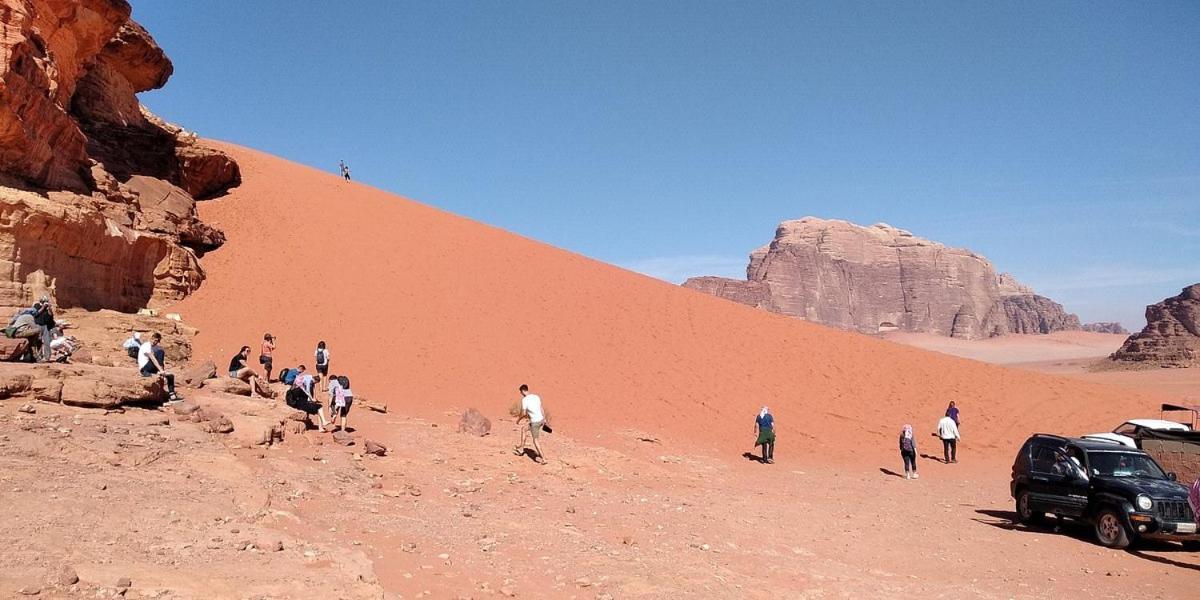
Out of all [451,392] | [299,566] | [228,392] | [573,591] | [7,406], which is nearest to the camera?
[299,566]

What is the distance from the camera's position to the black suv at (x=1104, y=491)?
979cm

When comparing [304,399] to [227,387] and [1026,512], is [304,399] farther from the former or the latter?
[1026,512]

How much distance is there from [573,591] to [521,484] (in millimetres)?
4873

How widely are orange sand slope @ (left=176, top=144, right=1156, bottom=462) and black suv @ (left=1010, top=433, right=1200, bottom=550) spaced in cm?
754

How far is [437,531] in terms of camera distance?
809cm

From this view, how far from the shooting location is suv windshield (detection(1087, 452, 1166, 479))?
10.7 metres

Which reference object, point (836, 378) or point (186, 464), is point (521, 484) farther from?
point (836, 378)

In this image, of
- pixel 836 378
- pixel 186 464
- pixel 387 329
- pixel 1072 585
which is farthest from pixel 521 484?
pixel 836 378

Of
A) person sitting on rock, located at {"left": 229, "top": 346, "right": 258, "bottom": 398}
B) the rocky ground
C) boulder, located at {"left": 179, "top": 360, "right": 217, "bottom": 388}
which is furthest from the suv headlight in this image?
boulder, located at {"left": 179, "top": 360, "right": 217, "bottom": 388}

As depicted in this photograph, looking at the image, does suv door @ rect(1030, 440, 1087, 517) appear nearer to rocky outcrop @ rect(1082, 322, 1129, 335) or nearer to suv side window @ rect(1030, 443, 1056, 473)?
suv side window @ rect(1030, 443, 1056, 473)

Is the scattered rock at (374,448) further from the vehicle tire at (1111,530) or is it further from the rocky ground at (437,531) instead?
the vehicle tire at (1111,530)

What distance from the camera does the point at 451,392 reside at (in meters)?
18.8

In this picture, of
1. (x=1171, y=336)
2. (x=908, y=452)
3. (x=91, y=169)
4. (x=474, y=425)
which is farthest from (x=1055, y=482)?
(x=1171, y=336)

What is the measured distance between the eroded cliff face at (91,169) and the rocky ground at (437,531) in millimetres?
5601
